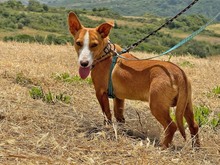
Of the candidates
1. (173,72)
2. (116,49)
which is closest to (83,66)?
(116,49)

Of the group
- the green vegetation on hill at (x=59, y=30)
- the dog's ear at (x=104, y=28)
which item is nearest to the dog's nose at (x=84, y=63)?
the dog's ear at (x=104, y=28)

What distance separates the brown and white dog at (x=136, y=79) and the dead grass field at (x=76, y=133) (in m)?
0.30

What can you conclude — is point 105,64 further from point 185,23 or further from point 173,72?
point 185,23

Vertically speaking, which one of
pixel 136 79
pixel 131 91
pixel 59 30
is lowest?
pixel 59 30

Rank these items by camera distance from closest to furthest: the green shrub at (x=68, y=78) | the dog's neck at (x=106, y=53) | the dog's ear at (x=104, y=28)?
the dog's ear at (x=104, y=28)
the dog's neck at (x=106, y=53)
the green shrub at (x=68, y=78)

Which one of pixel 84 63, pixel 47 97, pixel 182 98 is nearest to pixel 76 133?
pixel 84 63

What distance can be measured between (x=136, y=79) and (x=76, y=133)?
0.92 m

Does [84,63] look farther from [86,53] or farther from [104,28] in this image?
[104,28]

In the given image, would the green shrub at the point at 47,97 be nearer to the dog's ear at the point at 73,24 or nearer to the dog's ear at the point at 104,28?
the dog's ear at the point at 73,24

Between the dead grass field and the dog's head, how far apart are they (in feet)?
2.38

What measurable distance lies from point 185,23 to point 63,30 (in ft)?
103

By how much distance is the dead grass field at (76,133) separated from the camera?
153 inches

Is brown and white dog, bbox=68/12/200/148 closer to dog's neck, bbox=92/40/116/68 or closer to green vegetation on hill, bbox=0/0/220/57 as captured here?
dog's neck, bbox=92/40/116/68

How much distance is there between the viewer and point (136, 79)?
16.6 ft
